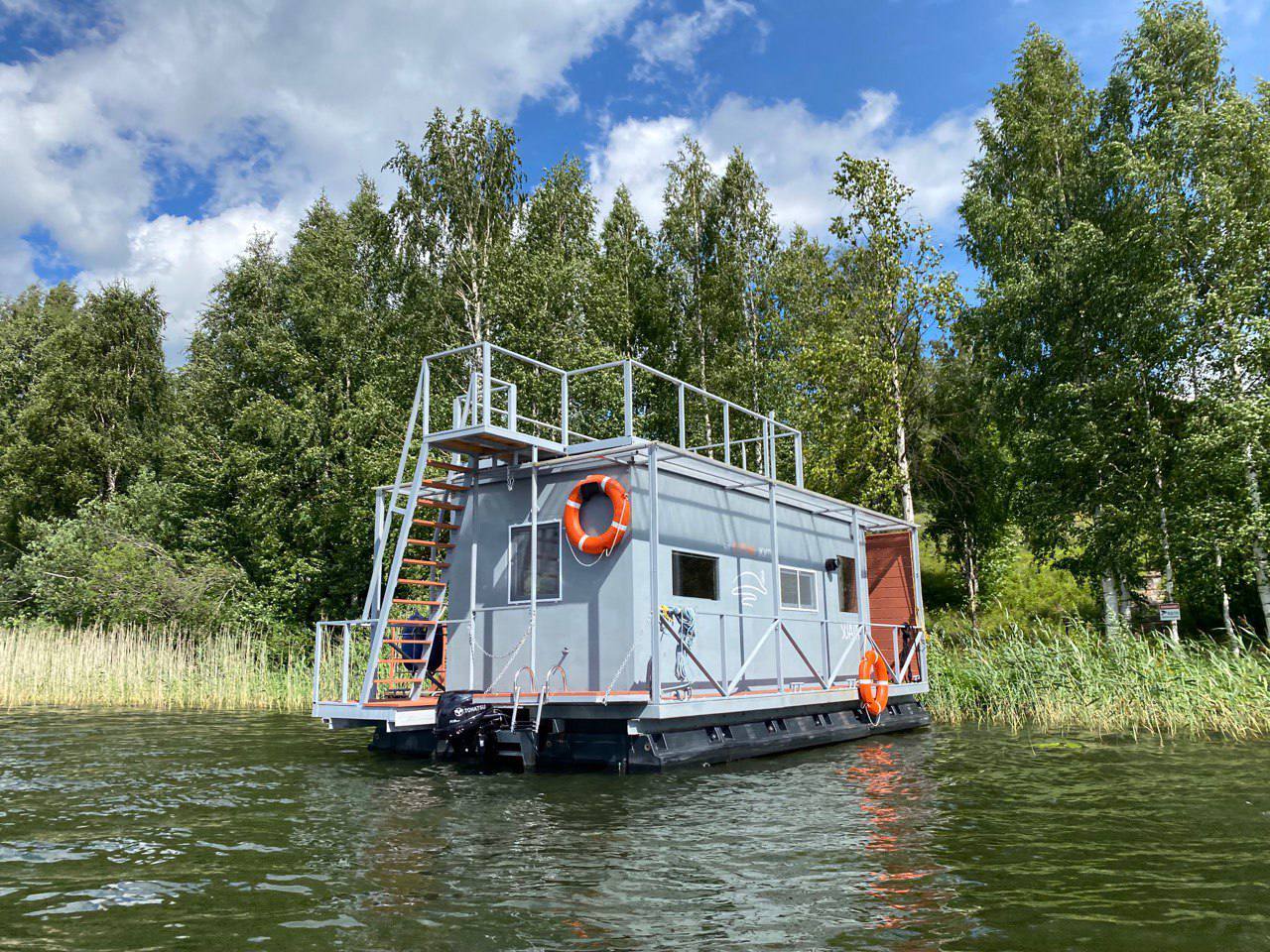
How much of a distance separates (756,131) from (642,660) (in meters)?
22.4

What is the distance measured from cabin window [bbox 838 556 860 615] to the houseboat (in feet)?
1.35

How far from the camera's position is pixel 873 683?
13.2 m

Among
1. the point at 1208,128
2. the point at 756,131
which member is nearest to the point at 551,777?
the point at 1208,128

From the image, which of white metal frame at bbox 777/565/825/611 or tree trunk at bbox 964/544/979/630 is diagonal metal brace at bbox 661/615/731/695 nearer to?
white metal frame at bbox 777/565/825/611

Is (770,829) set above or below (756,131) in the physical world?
below

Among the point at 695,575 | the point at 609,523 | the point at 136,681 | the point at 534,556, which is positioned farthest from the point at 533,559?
the point at 136,681

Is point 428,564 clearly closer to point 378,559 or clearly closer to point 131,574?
point 378,559

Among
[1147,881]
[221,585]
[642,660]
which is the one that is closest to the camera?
[1147,881]

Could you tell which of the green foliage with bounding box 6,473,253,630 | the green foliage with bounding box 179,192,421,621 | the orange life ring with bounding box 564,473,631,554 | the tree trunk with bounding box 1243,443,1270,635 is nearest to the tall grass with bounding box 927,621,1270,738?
the tree trunk with bounding box 1243,443,1270,635

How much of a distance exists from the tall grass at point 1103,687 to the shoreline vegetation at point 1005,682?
17 millimetres

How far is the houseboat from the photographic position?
999 cm

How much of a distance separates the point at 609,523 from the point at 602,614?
103 centimetres

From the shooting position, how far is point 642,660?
414 inches

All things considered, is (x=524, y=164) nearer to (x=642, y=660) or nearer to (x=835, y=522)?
(x=835, y=522)
